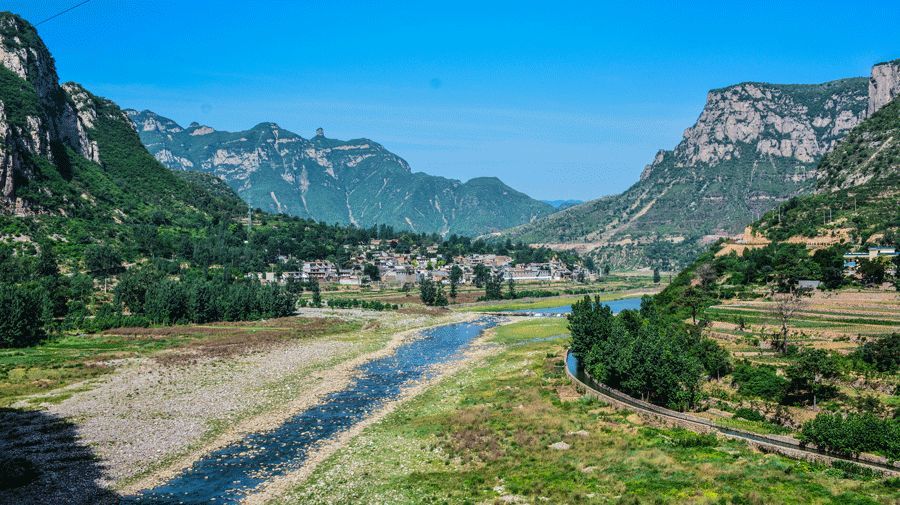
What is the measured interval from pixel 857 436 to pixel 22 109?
201466 mm

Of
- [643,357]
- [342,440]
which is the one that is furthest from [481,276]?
[342,440]

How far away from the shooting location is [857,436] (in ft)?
101

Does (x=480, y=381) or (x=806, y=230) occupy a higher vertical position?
(x=806, y=230)

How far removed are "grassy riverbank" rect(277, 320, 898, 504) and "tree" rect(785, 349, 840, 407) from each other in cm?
1143

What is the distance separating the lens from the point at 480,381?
188 ft

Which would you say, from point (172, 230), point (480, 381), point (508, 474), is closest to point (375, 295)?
point (172, 230)

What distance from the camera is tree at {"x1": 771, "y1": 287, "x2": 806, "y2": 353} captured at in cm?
5609

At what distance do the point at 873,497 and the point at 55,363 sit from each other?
7074 centimetres

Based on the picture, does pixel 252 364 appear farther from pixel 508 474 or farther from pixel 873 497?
pixel 873 497

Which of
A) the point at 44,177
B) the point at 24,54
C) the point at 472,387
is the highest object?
the point at 24,54

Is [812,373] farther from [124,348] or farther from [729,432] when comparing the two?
[124,348]

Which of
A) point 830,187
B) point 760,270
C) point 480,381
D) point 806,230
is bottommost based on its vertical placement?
point 480,381

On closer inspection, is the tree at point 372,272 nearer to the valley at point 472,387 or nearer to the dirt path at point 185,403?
the valley at point 472,387

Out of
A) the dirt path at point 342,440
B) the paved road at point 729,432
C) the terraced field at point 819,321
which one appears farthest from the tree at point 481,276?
Result: the paved road at point 729,432
